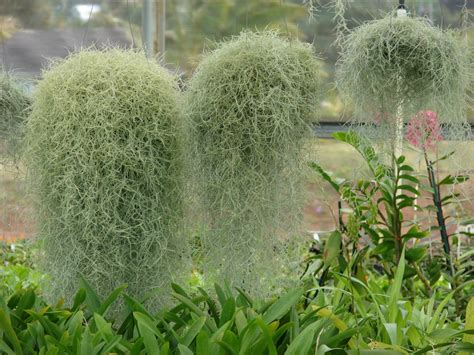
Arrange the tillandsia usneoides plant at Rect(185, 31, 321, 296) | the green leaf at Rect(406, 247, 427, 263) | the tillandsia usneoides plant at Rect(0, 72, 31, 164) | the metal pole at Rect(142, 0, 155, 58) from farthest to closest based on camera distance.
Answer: the metal pole at Rect(142, 0, 155, 58) → the green leaf at Rect(406, 247, 427, 263) → the tillandsia usneoides plant at Rect(0, 72, 31, 164) → the tillandsia usneoides plant at Rect(185, 31, 321, 296)

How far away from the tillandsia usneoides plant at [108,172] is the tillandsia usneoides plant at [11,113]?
0.14m

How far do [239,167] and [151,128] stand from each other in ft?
0.71

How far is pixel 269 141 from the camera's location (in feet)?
5.58

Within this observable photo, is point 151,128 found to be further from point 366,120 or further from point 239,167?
point 366,120

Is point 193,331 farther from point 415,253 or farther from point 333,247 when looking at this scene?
point 415,253

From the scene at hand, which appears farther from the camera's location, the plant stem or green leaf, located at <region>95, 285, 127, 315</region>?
the plant stem

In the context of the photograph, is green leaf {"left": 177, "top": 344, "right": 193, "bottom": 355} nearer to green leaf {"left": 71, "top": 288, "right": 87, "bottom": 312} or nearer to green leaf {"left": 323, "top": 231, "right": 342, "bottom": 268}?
green leaf {"left": 71, "top": 288, "right": 87, "bottom": 312}

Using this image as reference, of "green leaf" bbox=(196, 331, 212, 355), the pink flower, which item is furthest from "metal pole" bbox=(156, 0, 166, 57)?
"green leaf" bbox=(196, 331, 212, 355)

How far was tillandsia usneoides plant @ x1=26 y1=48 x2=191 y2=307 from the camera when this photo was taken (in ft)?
5.66

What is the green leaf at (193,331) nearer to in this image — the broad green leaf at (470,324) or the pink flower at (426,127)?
the broad green leaf at (470,324)

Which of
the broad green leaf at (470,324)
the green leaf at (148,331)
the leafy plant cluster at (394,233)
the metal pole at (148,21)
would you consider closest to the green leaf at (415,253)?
the leafy plant cluster at (394,233)

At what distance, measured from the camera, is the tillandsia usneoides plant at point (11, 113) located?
194cm

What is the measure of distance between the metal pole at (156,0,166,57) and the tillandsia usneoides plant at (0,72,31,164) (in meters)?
Result: 1.44

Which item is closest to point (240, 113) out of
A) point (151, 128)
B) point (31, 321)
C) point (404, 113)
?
point (151, 128)
